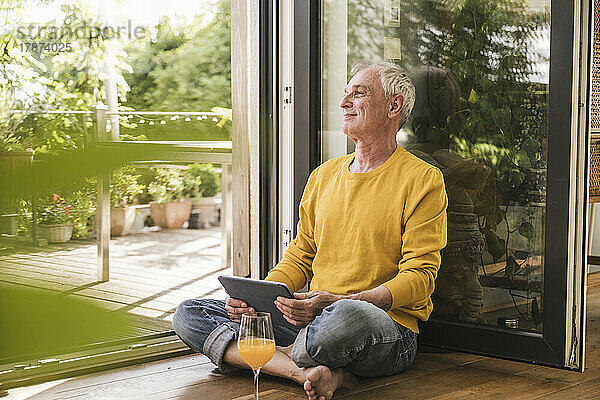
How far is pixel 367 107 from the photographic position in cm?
262

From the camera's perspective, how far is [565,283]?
2443 millimetres

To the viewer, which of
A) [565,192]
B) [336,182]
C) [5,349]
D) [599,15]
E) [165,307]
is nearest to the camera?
[5,349]

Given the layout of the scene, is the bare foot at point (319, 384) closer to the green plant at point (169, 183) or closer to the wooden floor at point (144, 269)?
the wooden floor at point (144, 269)

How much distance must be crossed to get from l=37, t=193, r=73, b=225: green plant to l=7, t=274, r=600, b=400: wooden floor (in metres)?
2.08

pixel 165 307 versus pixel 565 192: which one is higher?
pixel 565 192

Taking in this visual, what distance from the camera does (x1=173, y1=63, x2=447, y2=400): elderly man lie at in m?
2.27

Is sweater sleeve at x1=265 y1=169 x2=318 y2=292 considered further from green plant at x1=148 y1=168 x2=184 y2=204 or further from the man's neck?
green plant at x1=148 y1=168 x2=184 y2=204

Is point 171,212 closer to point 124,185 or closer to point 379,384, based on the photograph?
point 124,185

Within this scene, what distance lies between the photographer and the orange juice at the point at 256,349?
2004 millimetres

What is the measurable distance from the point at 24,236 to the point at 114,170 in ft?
0.13

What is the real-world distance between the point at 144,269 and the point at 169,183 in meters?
3.54

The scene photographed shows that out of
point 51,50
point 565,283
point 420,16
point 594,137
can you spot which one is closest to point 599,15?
point 594,137

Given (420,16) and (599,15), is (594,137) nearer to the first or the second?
(599,15)

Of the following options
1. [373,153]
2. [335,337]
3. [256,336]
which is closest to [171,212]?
[256,336]
